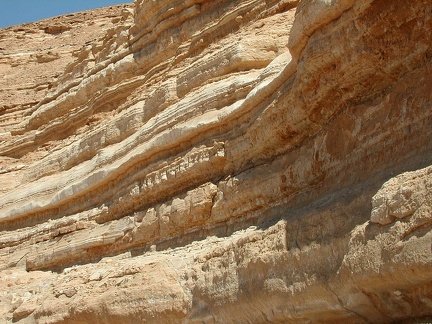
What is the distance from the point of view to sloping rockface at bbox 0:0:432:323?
4.34 metres

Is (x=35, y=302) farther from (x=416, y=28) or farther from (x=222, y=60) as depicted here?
(x=416, y=28)

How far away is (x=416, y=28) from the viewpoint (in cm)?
452

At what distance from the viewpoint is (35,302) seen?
8.09 m

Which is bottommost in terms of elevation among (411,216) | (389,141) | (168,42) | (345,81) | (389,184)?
(411,216)

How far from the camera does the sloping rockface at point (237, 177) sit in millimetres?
4340

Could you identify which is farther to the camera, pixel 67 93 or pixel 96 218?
pixel 67 93

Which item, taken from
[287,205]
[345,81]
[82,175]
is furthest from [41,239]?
[345,81]

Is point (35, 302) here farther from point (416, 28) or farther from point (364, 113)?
point (416, 28)

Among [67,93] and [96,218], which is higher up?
[67,93]

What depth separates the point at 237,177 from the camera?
6461 mm

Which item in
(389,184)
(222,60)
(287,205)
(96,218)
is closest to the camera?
(389,184)

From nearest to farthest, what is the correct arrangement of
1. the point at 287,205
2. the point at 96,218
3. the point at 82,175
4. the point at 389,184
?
the point at 389,184 < the point at 287,205 < the point at 96,218 < the point at 82,175

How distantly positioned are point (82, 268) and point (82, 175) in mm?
1767

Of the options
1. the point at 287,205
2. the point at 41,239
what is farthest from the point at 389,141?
the point at 41,239
